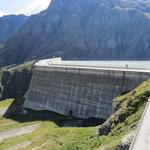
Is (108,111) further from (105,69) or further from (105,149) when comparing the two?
(105,149)

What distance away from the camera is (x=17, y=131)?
3000 inches

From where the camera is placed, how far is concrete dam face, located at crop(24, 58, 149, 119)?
69750 millimetres

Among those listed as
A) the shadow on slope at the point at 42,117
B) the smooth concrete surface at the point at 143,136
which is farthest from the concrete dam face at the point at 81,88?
the smooth concrete surface at the point at 143,136

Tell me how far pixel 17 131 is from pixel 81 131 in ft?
84.7

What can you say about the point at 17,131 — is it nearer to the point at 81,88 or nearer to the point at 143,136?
the point at 81,88

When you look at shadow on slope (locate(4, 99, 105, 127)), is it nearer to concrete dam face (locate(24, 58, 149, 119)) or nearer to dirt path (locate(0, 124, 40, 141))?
concrete dam face (locate(24, 58, 149, 119))

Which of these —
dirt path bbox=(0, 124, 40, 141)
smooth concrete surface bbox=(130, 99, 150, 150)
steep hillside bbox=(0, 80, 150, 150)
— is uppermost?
smooth concrete surface bbox=(130, 99, 150, 150)

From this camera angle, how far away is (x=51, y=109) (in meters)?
90.3

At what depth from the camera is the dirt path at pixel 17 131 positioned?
242ft

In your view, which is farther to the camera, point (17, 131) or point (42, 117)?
point (42, 117)

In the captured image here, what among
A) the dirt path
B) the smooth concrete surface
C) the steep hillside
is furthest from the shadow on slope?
the smooth concrete surface

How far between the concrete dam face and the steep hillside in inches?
160

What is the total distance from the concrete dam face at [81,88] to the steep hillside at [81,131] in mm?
4056

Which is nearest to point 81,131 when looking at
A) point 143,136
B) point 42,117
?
point 143,136
